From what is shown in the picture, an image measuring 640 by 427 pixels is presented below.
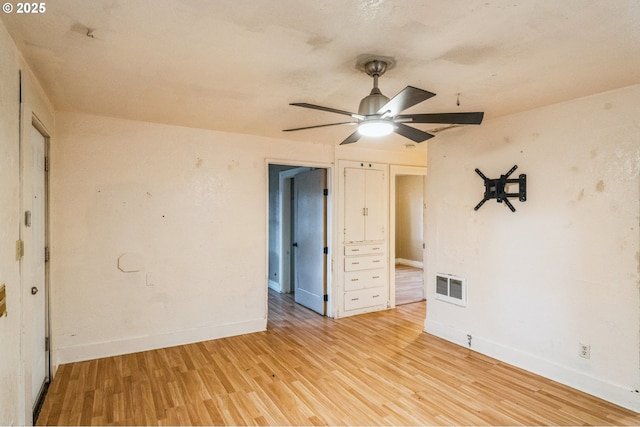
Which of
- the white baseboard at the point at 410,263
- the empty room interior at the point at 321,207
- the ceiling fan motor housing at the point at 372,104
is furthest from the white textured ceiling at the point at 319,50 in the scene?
the white baseboard at the point at 410,263

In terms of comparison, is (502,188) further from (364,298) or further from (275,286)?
(275,286)

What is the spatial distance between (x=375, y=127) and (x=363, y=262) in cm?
306

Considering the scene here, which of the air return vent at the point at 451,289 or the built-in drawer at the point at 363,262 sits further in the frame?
the built-in drawer at the point at 363,262

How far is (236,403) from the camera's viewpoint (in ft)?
8.52

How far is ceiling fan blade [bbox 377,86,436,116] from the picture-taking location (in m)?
1.84

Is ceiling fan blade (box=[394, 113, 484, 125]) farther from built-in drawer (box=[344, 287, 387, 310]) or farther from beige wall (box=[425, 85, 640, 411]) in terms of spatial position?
built-in drawer (box=[344, 287, 387, 310])

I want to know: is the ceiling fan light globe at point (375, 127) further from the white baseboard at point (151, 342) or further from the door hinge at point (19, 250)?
the white baseboard at point (151, 342)

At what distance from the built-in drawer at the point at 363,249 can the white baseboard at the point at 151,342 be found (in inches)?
58.1

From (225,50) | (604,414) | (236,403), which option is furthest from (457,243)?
(225,50)

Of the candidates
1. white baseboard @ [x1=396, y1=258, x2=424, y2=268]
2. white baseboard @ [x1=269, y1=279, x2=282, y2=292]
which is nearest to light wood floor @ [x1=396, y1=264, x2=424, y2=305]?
white baseboard @ [x1=396, y1=258, x2=424, y2=268]

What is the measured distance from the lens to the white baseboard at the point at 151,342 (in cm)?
329

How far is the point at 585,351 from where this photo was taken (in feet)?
9.12

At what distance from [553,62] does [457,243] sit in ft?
6.99

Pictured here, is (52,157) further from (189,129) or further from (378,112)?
(378,112)
